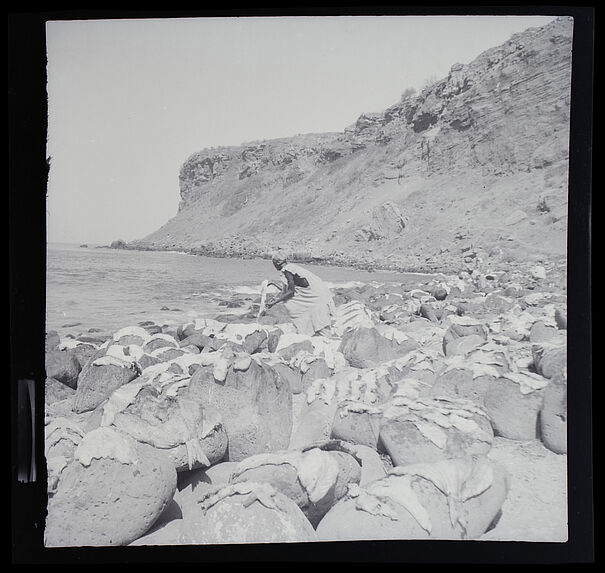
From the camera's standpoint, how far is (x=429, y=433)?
3055 mm

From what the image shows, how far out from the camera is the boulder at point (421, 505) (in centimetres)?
284

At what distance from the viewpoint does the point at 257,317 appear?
3555mm

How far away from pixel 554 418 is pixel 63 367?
116 inches

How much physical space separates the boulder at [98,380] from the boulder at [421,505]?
1.49 m

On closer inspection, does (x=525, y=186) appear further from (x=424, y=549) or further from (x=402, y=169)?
(x=424, y=549)

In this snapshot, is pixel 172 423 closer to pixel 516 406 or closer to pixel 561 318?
pixel 516 406

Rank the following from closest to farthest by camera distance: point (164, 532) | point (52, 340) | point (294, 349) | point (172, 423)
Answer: point (164, 532) → point (172, 423) → point (52, 340) → point (294, 349)

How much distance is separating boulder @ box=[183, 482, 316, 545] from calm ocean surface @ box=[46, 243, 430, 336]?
3.80ft

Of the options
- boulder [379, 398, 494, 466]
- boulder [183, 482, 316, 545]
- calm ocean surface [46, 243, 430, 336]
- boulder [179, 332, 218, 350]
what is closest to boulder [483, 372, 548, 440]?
boulder [379, 398, 494, 466]

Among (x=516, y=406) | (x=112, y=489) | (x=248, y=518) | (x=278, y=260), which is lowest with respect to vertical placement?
(x=248, y=518)

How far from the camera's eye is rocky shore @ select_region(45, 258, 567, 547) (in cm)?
285

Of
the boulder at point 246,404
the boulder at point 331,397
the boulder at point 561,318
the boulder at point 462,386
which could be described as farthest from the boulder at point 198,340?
the boulder at point 561,318

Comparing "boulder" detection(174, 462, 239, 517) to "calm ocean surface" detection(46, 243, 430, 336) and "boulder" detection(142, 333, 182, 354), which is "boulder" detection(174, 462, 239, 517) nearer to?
"boulder" detection(142, 333, 182, 354)

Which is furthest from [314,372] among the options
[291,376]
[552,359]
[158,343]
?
[552,359]
